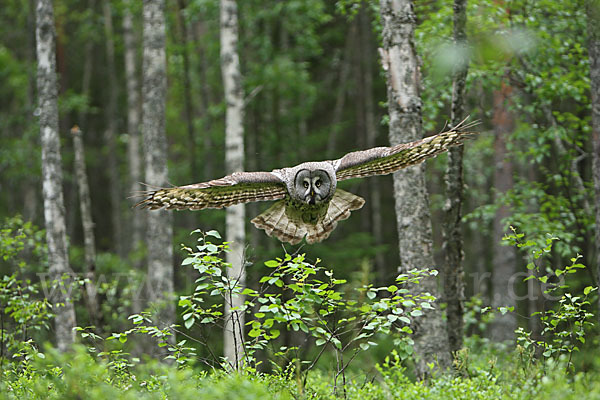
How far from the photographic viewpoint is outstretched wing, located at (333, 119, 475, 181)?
6879mm

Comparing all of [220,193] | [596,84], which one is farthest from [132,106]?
[596,84]

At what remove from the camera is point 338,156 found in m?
18.1

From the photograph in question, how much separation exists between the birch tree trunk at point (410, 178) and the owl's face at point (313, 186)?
98 cm

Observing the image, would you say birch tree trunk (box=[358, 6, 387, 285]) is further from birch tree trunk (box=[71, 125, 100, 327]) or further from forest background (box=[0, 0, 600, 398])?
birch tree trunk (box=[71, 125, 100, 327])

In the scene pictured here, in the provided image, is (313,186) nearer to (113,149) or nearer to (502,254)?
(502,254)

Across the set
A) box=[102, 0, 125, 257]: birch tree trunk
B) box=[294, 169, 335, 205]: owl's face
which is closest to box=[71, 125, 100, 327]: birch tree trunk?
box=[294, 169, 335, 205]: owl's face

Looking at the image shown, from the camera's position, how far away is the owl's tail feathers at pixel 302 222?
738cm

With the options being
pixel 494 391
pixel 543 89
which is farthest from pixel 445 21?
pixel 494 391

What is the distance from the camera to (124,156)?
29953 millimetres

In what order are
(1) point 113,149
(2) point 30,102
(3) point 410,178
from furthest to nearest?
(1) point 113,149 < (2) point 30,102 < (3) point 410,178

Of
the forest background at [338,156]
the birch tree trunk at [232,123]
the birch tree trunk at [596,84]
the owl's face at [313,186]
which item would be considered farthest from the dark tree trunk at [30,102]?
the birch tree trunk at [596,84]

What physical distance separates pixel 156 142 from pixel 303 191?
5.31 metres

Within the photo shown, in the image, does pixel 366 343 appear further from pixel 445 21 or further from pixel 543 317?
pixel 445 21

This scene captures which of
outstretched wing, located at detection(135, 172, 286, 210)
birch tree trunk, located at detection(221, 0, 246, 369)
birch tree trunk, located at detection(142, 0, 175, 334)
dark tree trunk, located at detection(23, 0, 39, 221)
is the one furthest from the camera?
dark tree trunk, located at detection(23, 0, 39, 221)
